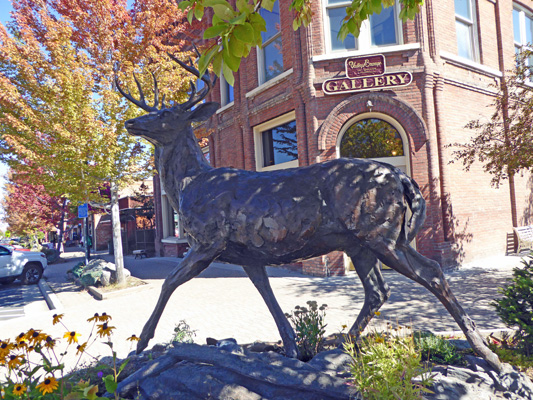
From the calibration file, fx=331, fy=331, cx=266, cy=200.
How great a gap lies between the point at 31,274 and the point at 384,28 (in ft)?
48.8

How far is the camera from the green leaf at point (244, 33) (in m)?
1.75

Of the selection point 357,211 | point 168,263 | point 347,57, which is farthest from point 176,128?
point 168,263

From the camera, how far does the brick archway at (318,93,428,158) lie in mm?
9062

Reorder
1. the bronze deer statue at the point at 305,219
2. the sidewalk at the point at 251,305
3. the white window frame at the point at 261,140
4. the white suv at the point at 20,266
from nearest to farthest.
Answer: the bronze deer statue at the point at 305,219
the sidewalk at the point at 251,305
the white window frame at the point at 261,140
the white suv at the point at 20,266

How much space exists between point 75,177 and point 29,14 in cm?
485

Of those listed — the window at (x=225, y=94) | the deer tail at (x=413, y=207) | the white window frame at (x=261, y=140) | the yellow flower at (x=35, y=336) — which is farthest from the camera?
the window at (x=225, y=94)

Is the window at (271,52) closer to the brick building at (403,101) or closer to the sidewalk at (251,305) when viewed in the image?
the brick building at (403,101)

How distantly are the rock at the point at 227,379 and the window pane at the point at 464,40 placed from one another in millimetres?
11992

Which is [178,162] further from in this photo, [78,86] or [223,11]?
[78,86]

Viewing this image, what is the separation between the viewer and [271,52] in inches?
449

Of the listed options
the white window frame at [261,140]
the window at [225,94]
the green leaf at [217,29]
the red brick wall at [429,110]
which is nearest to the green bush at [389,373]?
the green leaf at [217,29]

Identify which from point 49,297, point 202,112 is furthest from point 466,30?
point 49,297

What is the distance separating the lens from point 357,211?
2984mm

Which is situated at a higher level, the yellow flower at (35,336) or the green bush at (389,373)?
the yellow flower at (35,336)
